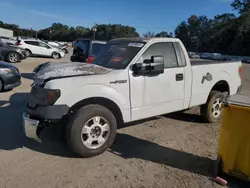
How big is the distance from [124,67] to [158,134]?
1.68 metres

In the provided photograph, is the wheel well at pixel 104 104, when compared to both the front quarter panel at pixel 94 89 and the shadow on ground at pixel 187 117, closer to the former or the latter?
the front quarter panel at pixel 94 89

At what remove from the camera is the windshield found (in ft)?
16.0

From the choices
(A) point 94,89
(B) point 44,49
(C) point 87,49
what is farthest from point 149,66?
(B) point 44,49

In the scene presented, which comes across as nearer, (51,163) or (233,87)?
(51,163)

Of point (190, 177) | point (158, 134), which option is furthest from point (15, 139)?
point (190, 177)

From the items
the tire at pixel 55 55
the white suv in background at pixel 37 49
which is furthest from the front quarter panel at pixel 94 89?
the tire at pixel 55 55

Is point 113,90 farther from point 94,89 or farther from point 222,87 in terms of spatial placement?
point 222,87

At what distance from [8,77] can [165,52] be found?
19.1 ft

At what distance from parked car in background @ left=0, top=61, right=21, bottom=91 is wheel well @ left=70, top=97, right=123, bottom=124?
543cm

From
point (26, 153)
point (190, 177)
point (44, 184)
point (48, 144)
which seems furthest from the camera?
point (48, 144)

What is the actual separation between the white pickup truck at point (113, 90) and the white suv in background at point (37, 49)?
2010cm

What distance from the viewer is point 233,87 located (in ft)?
21.9

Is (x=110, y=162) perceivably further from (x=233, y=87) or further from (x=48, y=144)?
(x=233, y=87)

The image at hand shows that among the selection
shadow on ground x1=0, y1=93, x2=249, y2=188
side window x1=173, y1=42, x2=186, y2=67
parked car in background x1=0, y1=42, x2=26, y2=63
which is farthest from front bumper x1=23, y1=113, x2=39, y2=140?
parked car in background x1=0, y1=42, x2=26, y2=63
